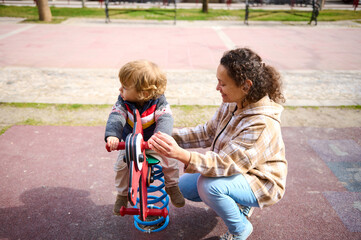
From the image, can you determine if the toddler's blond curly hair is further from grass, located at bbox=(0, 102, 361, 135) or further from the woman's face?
grass, located at bbox=(0, 102, 361, 135)

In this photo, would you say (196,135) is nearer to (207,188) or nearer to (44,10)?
(207,188)

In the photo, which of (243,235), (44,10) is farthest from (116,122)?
(44,10)

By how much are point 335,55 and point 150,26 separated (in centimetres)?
782

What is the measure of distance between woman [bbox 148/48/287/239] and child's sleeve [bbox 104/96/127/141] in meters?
0.47

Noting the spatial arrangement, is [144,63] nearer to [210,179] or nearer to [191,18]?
[210,179]

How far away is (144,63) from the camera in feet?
7.59

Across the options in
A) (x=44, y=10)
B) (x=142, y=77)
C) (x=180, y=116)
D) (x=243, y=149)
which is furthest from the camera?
(x=44, y=10)

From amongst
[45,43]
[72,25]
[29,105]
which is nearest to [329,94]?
[29,105]

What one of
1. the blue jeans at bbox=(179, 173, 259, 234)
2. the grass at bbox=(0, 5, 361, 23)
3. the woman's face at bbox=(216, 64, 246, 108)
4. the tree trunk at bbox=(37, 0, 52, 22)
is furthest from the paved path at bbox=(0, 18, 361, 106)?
the blue jeans at bbox=(179, 173, 259, 234)

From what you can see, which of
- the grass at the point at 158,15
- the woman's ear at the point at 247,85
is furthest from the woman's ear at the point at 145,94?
the grass at the point at 158,15

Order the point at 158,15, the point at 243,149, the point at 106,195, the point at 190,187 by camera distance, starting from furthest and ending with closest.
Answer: the point at 158,15 < the point at 106,195 < the point at 190,187 < the point at 243,149

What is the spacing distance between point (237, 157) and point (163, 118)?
2.19 ft

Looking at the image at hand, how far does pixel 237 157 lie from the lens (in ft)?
7.09

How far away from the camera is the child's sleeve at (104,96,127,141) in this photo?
2270 mm
